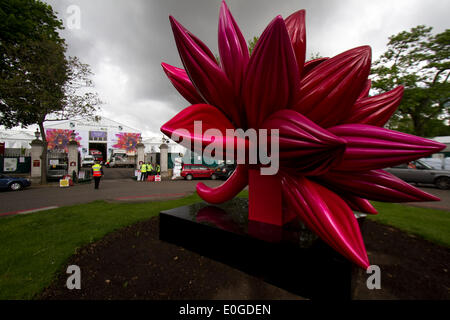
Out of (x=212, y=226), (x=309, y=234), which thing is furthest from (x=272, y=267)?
(x=212, y=226)

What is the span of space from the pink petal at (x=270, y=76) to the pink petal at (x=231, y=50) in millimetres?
176

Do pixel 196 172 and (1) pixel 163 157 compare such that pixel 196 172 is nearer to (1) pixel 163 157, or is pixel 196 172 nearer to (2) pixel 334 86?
(1) pixel 163 157

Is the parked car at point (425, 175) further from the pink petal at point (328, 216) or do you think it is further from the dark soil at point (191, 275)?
the pink petal at point (328, 216)

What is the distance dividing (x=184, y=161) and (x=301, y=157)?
57.2 feet

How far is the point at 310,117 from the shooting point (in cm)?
135

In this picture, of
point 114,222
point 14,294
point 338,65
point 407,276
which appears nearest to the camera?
point 338,65

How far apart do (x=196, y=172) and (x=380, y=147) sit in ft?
49.0

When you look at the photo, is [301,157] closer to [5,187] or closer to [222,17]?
[222,17]

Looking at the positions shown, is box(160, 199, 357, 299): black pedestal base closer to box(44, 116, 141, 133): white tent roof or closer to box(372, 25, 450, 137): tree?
box(372, 25, 450, 137): tree

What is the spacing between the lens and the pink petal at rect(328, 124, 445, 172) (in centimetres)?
120

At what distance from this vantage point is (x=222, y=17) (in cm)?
149

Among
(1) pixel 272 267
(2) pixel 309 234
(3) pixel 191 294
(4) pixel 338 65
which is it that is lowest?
(3) pixel 191 294

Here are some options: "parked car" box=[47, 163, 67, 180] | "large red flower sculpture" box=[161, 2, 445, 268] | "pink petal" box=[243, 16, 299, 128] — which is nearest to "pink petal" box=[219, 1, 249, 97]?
"large red flower sculpture" box=[161, 2, 445, 268]

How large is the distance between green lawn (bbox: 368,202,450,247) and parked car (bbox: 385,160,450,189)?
6.79 metres
